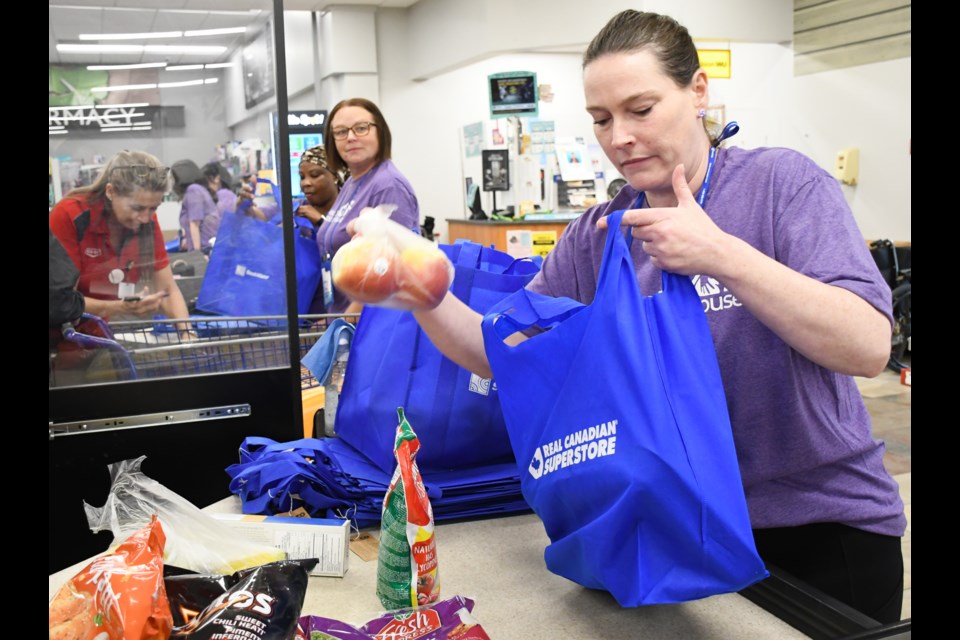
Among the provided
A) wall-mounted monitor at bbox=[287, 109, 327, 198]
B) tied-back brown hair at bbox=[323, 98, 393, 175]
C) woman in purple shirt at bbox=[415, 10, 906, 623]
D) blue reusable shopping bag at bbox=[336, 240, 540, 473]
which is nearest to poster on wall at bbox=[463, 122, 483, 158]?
wall-mounted monitor at bbox=[287, 109, 327, 198]

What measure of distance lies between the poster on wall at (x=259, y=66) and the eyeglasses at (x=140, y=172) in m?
0.30

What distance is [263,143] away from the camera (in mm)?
2100

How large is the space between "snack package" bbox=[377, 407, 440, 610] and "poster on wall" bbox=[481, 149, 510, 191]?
7942 mm

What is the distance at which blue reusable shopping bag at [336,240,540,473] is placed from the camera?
1.62 metres

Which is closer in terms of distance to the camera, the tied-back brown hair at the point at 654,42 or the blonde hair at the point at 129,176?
the tied-back brown hair at the point at 654,42

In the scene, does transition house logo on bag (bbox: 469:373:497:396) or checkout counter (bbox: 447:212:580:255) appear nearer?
transition house logo on bag (bbox: 469:373:497:396)

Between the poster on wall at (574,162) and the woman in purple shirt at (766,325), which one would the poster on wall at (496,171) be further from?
the woman in purple shirt at (766,325)

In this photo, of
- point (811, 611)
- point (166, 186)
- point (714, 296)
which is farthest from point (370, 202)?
point (811, 611)

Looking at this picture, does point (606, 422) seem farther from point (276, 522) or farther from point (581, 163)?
point (581, 163)

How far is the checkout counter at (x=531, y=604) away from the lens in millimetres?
1143

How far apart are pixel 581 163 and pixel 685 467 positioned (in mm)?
8522

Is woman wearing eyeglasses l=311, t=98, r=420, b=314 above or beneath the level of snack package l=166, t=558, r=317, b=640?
above

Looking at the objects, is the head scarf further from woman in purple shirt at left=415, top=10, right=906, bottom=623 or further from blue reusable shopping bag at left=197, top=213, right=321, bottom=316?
woman in purple shirt at left=415, top=10, right=906, bottom=623

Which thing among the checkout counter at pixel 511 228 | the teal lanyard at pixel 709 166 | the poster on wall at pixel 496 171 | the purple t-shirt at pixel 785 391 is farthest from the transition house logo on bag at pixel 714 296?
the poster on wall at pixel 496 171
